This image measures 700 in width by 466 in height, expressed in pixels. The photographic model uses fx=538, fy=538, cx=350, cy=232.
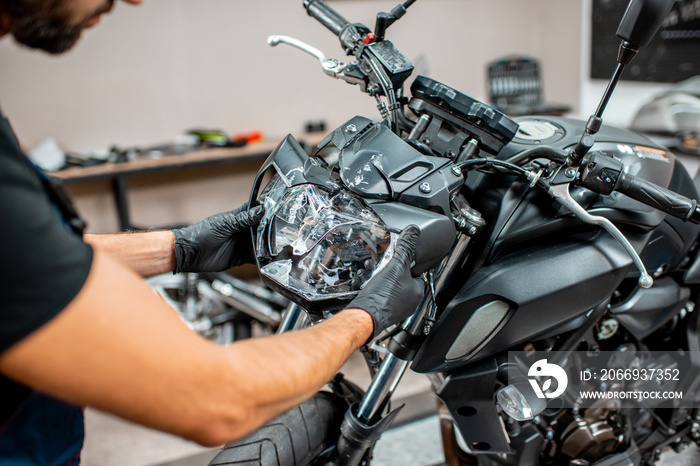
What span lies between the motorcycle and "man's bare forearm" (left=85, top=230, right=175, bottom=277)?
0.20 m

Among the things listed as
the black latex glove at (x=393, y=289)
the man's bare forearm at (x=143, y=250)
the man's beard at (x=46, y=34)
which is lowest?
the man's bare forearm at (x=143, y=250)

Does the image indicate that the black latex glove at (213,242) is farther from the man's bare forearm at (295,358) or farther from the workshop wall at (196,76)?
the workshop wall at (196,76)

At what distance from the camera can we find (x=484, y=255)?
2.73ft

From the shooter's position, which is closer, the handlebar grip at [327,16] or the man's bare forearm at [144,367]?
the man's bare forearm at [144,367]

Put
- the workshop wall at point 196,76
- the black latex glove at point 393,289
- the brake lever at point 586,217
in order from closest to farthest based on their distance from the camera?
1. the black latex glove at point 393,289
2. the brake lever at point 586,217
3. the workshop wall at point 196,76

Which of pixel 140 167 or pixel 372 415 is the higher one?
pixel 372 415

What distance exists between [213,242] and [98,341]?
0.42 metres

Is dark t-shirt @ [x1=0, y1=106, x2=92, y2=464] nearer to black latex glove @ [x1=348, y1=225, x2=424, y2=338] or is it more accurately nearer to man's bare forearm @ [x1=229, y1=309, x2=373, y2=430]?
man's bare forearm @ [x1=229, y1=309, x2=373, y2=430]

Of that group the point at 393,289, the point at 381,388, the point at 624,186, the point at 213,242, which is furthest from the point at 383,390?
the point at 624,186

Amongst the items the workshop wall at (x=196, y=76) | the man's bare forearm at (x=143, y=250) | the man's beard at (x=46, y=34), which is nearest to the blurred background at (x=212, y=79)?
the workshop wall at (x=196, y=76)

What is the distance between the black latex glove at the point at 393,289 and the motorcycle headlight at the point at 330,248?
0.03m

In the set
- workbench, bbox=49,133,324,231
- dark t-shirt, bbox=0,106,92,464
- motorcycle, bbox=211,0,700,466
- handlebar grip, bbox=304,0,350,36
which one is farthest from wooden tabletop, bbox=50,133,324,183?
dark t-shirt, bbox=0,106,92,464

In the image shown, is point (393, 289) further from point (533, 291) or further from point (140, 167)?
point (140, 167)

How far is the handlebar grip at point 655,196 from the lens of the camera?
775mm
